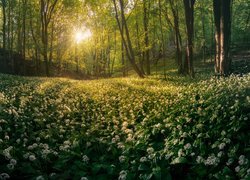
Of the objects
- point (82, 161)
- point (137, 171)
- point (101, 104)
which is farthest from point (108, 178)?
point (101, 104)

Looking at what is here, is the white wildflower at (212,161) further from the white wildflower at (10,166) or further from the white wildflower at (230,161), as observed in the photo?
the white wildflower at (10,166)

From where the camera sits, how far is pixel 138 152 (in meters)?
6.47

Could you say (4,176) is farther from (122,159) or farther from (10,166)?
(122,159)

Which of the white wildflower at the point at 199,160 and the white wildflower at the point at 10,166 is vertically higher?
the white wildflower at the point at 10,166

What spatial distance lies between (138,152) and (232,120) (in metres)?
2.17

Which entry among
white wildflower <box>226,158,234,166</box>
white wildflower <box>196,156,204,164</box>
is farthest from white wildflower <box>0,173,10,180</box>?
white wildflower <box>226,158,234,166</box>

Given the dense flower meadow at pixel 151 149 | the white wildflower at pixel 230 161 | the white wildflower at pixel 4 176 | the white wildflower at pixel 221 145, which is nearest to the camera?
the white wildflower at pixel 4 176

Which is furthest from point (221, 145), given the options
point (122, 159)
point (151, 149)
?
point (122, 159)

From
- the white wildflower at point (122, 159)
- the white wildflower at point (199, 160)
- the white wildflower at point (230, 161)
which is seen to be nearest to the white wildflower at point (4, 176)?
the white wildflower at point (122, 159)

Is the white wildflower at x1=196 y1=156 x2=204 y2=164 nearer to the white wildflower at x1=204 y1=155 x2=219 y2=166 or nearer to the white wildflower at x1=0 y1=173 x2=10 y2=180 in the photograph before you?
the white wildflower at x1=204 y1=155 x2=219 y2=166

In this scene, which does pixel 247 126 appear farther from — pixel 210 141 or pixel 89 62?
pixel 89 62

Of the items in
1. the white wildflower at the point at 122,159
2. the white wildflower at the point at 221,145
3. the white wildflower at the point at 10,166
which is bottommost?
the white wildflower at the point at 122,159

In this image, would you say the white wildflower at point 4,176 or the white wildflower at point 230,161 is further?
the white wildflower at point 230,161

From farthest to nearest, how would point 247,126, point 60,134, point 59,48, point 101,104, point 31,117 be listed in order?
point 59,48
point 101,104
point 31,117
point 60,134
point 247,126
